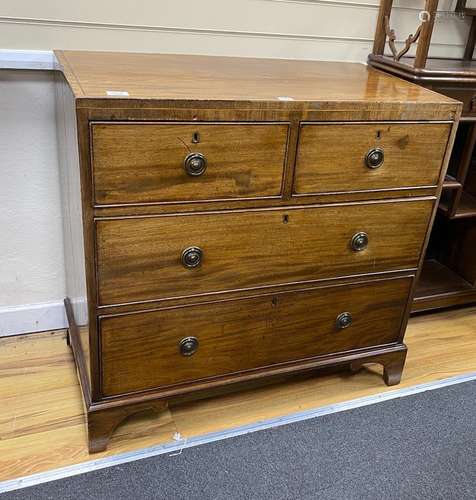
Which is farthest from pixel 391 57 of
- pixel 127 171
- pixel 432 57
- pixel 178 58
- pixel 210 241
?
pixel 127 171

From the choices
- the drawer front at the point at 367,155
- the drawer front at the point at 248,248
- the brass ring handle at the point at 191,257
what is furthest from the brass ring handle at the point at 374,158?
the brass ring handle at the point at 191,257

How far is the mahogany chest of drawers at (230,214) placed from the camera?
1127mm

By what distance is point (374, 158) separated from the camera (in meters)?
1.31

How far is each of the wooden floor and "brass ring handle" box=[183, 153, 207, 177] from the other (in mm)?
708

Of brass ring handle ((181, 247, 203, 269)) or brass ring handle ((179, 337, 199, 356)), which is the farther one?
brass ring handle ((179, 337, 199, 356))

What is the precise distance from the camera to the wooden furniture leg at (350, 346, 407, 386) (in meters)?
1.62

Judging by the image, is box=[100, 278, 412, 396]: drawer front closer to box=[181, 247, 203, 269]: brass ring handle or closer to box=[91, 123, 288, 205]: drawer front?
box=[181, 247, 203, 269]: brass ring handle

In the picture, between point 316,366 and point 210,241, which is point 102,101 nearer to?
point 210,241

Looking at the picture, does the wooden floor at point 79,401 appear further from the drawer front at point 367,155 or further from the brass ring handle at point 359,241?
the drawer front at point 367,155

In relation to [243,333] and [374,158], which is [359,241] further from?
[243,333]

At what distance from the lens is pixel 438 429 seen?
1.54 meters

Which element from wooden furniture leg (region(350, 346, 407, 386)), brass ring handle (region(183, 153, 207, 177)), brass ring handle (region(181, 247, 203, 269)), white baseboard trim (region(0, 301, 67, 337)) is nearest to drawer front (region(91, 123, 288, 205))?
brass ring handle (region(183, 153, 207, 177))

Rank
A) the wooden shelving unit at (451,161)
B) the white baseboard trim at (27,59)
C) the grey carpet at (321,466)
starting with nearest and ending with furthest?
1. the grey carpet at (321,466)
2. the white baseboard trim at (27,59)
3. the wooden shelving unit at (451,161)

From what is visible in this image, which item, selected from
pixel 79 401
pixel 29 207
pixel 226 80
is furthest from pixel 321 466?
pixel 29 207
